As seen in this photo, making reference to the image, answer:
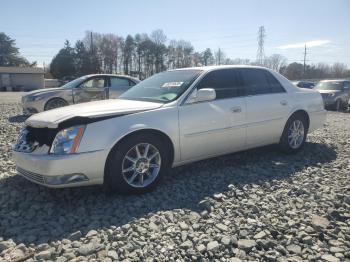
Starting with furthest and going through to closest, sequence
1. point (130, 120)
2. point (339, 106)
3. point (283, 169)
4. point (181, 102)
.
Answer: point (339, 106) < point (283, 169) < point (181, 102) < point (130, 120)

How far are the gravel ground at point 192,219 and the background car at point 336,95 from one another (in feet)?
39.7

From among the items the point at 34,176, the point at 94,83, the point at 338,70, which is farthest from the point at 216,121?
the point at 338,70

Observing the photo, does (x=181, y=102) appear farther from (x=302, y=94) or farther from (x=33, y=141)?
(x=302, y=94)

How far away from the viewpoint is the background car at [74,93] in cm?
1043

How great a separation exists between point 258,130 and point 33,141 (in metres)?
3.19

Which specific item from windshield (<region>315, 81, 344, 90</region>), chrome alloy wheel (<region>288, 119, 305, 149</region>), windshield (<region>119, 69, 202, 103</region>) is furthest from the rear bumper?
windshield (<region>315, 81, 344, 90</region>)

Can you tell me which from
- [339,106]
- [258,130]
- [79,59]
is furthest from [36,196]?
[79,59]

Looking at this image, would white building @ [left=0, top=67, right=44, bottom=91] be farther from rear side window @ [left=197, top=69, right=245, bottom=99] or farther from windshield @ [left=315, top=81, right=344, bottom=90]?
rear side window @ [left=197, top=69, right=245, bottom=99]

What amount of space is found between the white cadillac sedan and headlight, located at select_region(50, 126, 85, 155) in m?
0.01

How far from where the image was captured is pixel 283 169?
4.98 m

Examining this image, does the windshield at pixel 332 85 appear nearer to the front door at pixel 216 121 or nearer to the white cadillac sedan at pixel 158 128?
the white cadillac sedan at pixel 158 128

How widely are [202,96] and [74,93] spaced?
23.9ft

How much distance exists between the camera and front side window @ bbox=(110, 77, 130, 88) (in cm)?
1129

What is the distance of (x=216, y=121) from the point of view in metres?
4.58
